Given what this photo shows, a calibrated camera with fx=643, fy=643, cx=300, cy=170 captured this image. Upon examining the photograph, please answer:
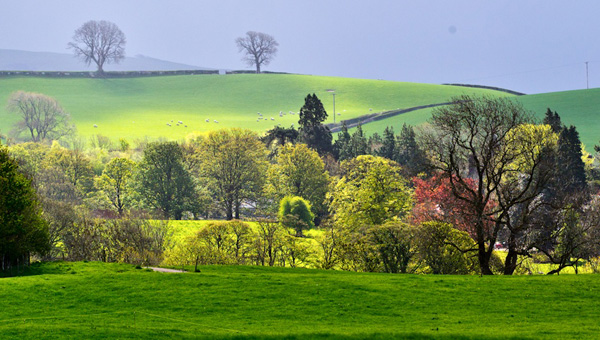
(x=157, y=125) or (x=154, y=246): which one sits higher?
(x=157, y=125)

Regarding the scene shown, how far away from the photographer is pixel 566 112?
144625 mm

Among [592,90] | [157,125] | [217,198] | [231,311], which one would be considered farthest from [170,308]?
[592,90]

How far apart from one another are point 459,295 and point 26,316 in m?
19.7

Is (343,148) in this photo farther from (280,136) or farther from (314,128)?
(280,136)

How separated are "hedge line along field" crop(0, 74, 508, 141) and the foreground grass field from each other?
122322 mm

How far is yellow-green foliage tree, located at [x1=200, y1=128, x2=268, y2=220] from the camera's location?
102312mm

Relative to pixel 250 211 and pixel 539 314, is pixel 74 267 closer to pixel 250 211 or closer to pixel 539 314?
pixel 539 314

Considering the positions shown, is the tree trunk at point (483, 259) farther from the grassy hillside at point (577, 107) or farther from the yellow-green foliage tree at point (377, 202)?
the grassy hillside at point (577, 107)

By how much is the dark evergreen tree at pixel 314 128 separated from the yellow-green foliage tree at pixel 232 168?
16071mm

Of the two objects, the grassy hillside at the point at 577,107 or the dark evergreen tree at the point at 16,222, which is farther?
the grassy hillside at the point at 577,107

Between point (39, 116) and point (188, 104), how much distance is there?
42346mm

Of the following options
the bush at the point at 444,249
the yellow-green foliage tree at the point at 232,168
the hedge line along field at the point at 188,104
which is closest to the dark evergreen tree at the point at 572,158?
the bush at the point at 444,249

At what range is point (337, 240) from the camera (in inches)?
2103

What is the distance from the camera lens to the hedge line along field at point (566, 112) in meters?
133
